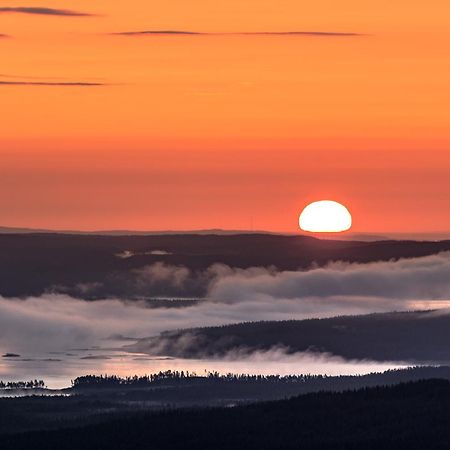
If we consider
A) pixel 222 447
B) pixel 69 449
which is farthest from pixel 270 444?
pixel 69 449

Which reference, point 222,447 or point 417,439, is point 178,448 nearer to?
point 222,447

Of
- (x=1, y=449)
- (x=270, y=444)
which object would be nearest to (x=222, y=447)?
(x=270, y=444)

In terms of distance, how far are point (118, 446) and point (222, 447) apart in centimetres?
835

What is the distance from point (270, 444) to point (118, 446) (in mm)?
11819

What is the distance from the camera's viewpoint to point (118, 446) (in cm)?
19638

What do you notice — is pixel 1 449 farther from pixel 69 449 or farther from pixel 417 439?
pixel 417 439

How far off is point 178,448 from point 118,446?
Result: 4.76 metres

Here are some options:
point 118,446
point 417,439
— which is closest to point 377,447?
point 417,439

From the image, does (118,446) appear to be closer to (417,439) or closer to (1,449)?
(1,449)

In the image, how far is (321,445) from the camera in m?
200

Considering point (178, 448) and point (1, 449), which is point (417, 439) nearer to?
point (178, 448)

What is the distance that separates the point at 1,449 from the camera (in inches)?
7854

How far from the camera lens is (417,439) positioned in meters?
200

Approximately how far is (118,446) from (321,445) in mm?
15723
